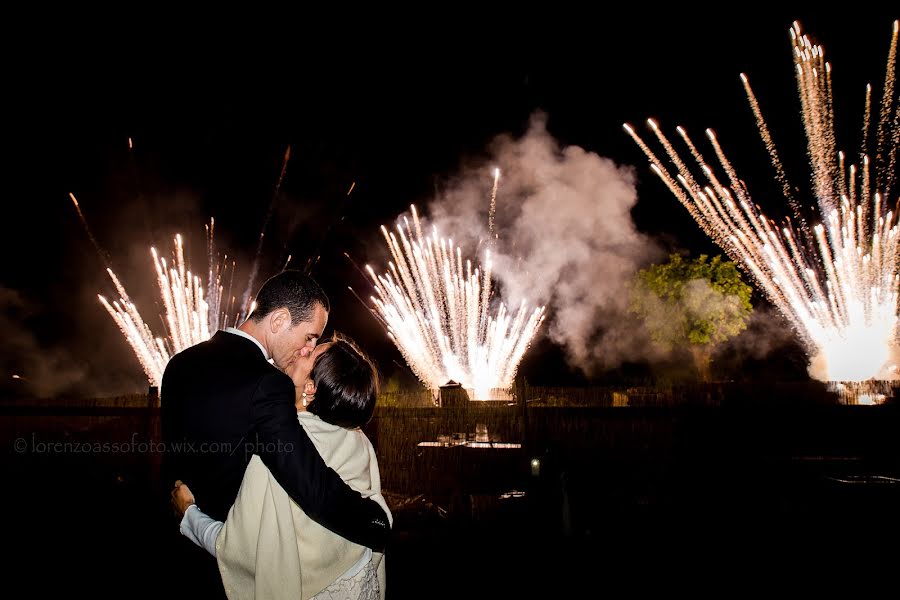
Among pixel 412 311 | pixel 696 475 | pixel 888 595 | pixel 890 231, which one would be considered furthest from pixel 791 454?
pixel 890 231

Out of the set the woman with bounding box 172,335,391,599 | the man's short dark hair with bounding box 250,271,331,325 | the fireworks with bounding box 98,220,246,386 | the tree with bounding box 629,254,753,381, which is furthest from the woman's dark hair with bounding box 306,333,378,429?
the tree with bounding box 629,254,753,381

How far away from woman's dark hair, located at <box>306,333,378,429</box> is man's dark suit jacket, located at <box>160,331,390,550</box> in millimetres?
329

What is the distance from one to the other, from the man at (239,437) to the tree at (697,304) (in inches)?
874

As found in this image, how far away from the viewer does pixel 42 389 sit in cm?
2056

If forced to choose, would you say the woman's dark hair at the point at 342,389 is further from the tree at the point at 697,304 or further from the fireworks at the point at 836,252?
the tree at the point at 697,304

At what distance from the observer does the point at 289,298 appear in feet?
7.74

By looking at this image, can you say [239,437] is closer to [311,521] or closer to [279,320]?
[311,521]

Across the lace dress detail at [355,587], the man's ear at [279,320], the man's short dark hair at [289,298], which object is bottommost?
the lace dress detail at [355,587]

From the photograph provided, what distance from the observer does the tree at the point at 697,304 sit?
20.9 m

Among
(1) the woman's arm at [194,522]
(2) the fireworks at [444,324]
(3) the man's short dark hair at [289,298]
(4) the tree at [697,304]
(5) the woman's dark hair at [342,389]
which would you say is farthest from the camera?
(4) the tree at [697,304]

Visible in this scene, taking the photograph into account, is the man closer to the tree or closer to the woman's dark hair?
the woman's dark hair

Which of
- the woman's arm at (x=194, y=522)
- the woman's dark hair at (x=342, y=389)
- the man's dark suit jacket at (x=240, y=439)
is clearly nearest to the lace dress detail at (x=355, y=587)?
the man's dark suit jacket at (x=240, y=439)

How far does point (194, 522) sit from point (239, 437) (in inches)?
17.5

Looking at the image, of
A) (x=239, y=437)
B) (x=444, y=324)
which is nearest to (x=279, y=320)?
(x=239, y=437)
